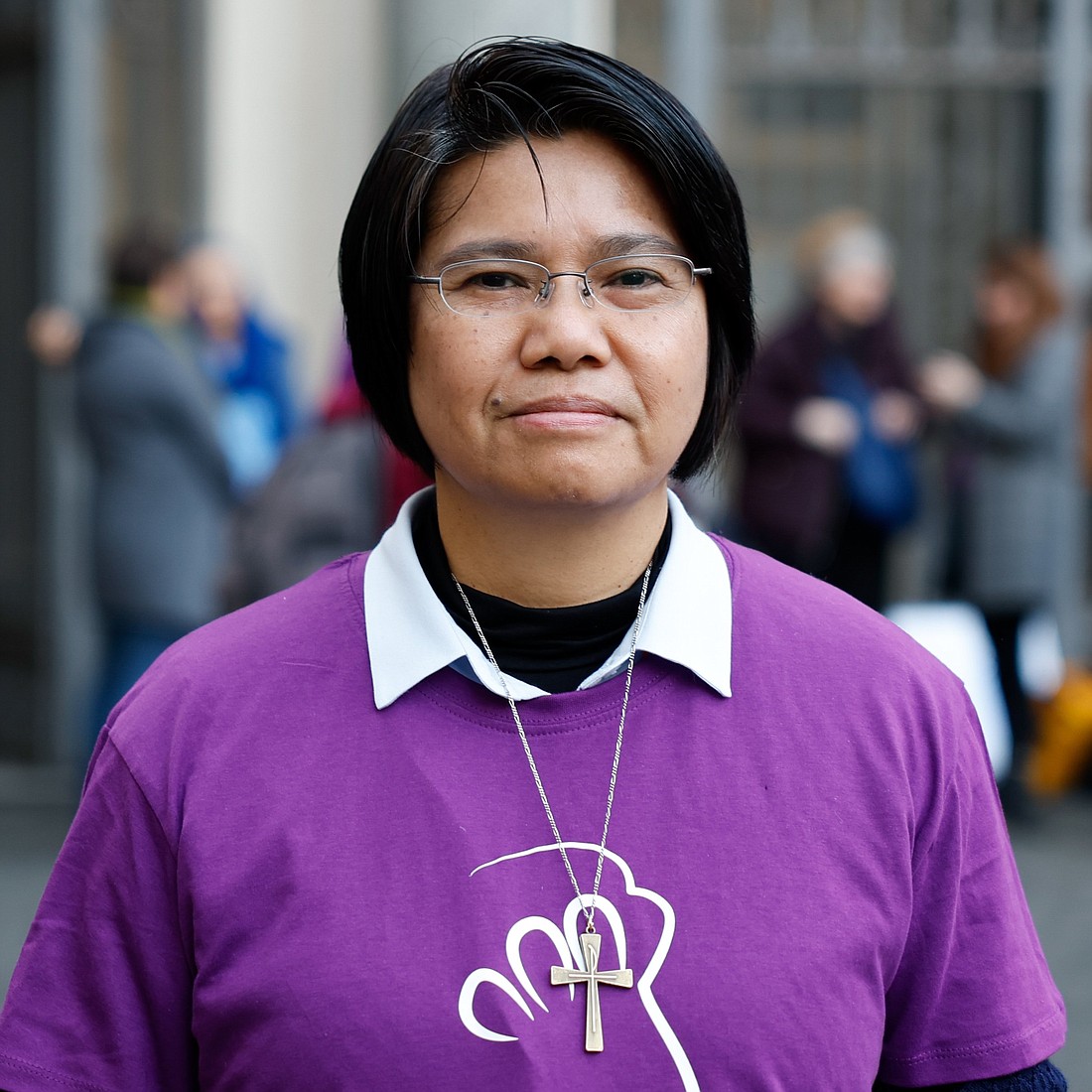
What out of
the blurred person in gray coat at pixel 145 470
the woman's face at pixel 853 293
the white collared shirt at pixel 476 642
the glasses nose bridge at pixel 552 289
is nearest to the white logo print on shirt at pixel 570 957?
the white collared shirt at pixel 476 642

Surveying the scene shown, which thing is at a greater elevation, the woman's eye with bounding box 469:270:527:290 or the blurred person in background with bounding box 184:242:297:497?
the woman's eye with bounding box 469:270:527:290

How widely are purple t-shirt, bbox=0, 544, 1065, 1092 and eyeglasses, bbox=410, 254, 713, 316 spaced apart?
0.32 m

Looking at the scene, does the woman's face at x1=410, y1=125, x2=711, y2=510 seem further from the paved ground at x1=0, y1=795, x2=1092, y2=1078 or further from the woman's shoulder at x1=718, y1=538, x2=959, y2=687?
the paved ground at x1=0, y1=795, x2=1092, y2=1078

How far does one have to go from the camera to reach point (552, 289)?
157 centimetres

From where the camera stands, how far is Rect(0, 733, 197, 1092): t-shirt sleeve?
61.6 inches

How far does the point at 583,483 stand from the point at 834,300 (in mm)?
4476

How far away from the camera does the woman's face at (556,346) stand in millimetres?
1562

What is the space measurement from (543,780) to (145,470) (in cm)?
420

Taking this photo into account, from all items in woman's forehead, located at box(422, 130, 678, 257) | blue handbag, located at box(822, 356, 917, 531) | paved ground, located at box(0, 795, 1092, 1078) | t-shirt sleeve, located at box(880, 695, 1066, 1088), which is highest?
woman's forehead, located at box(422, 130, 678, 257)

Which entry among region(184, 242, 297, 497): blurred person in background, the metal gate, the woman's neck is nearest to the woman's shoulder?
the woman's neck

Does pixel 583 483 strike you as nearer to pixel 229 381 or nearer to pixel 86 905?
pixel 86 905

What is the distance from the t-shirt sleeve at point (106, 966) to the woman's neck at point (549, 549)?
37 centimetres

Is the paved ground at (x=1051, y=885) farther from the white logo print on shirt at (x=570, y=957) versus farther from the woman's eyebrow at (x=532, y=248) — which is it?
the woman's eyebrow at (x=532, y=248)

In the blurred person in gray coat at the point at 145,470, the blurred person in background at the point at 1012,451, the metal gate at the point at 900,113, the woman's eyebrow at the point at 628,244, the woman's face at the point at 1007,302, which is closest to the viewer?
the woman's eyebrow at the point at 628,244
